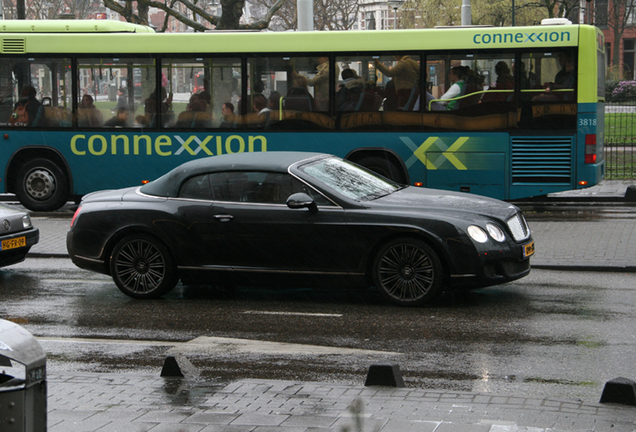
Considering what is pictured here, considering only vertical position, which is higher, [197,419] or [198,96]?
[198,96]

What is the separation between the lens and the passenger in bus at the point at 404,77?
45.9 ft

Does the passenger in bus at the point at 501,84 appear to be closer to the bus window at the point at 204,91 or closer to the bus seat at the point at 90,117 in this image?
the bus window at the point at 204,91

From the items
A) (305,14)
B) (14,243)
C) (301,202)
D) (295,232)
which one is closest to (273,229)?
(295,232)

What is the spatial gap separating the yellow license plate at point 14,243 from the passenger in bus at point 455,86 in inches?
285

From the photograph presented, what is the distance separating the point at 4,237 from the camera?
9.66m

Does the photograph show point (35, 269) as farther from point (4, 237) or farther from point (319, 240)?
point (319, 240)

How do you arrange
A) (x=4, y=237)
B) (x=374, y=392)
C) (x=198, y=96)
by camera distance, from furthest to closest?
(x=198, y=96), (x=4, y=237), (x=374, y=392)

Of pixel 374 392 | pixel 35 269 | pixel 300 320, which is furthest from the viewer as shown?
pixel 35 269

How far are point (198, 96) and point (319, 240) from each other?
7311 millimetres

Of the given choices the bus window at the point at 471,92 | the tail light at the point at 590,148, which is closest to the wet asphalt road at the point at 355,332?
the tail light at the point at 590,148

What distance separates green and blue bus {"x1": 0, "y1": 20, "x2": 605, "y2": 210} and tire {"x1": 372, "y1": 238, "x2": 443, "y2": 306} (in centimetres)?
619

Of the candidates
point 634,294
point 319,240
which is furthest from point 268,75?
point 634,294

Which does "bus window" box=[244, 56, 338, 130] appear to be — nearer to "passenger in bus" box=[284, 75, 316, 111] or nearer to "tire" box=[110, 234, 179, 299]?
"passenger in bus" box=[284, 75, 316, 111]

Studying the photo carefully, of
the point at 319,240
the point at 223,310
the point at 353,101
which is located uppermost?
the point at 353,101
